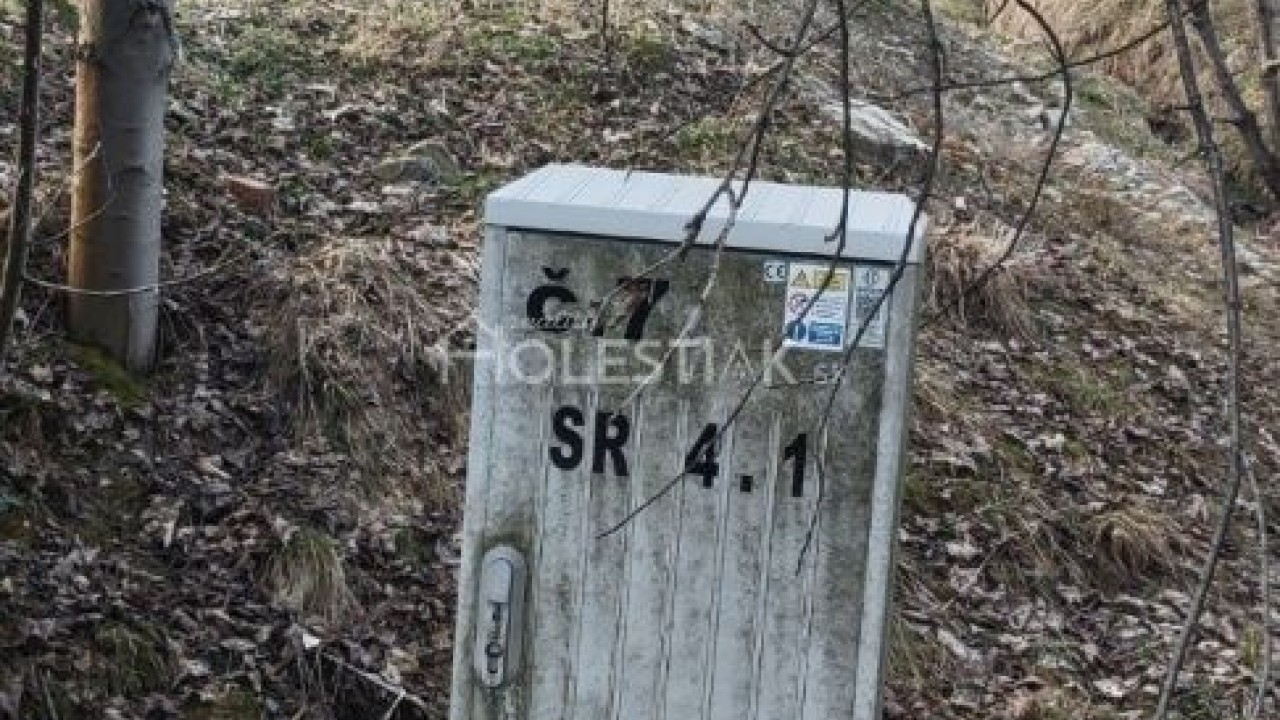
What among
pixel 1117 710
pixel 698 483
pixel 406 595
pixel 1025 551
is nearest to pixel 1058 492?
pixel 1025 551

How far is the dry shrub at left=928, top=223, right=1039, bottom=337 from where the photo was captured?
260 inches

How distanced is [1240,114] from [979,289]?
4.84 metres

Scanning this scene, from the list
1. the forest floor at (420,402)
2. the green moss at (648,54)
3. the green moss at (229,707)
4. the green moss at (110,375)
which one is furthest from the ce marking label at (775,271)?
the green moss at (648,54)

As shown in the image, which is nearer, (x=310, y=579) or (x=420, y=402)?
(x=310, y=579)

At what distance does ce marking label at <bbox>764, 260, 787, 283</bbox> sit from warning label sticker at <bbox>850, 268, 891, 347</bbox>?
0.11 metres

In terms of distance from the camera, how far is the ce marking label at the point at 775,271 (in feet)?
8.87

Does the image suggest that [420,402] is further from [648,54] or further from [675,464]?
[648,54]

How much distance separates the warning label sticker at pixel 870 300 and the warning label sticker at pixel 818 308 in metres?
0.02

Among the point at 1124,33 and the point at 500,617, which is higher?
the point at 1124,33

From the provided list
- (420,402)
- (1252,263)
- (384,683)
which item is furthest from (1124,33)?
(384,683)

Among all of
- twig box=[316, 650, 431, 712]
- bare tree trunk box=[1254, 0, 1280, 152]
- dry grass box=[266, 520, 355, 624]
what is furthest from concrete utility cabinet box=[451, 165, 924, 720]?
dry grass box=[266, 520, 355, 624]

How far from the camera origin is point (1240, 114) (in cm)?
170

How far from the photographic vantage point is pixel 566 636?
288 cm

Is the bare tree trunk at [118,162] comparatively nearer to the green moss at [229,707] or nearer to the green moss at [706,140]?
the green moss at [229,707]
